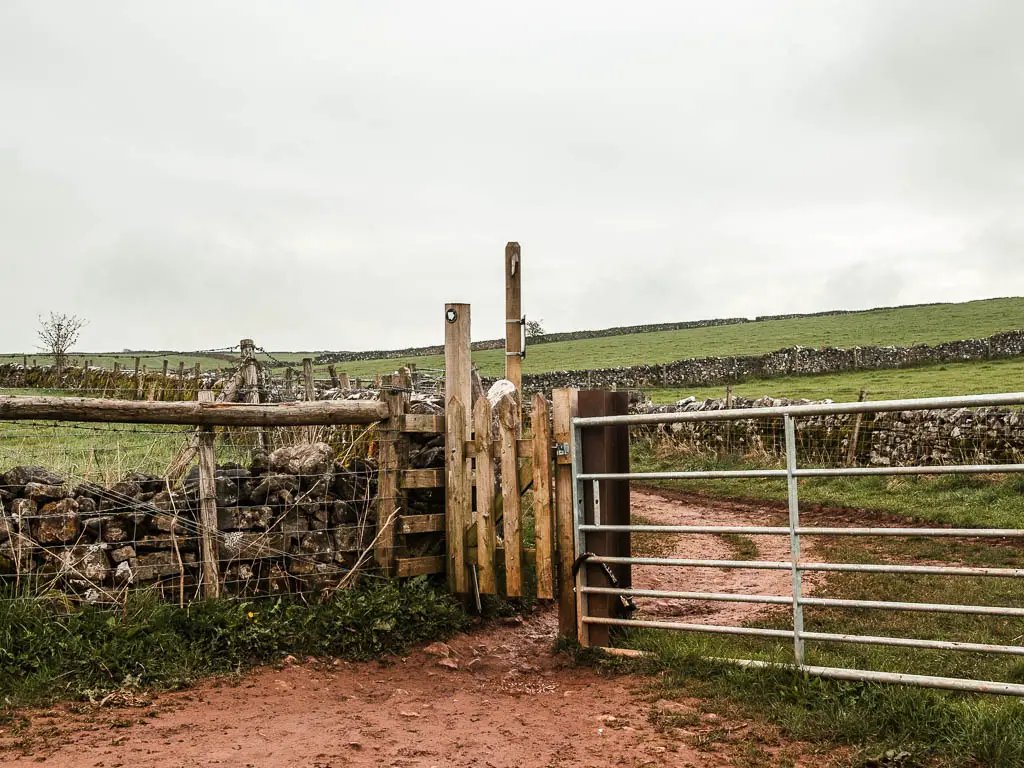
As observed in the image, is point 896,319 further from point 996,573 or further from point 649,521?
point 996,573

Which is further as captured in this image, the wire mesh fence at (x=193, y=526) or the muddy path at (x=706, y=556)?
the muddy path at (x=706, y=556)

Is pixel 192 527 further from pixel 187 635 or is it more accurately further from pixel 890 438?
pixel 890 438

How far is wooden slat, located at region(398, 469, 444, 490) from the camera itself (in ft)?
24.3

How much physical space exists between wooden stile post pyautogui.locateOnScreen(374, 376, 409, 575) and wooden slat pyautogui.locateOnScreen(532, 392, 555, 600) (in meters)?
1.38

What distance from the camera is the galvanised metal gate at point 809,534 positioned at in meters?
4.88

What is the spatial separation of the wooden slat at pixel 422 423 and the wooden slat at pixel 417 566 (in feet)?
3.55

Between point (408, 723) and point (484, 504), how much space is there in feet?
7.21

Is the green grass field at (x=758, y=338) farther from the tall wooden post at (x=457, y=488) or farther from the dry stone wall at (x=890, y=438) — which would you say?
the tall wooden post at (x=457, y=488)

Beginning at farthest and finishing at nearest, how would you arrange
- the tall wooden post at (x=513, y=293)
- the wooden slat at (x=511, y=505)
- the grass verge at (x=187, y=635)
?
the tall wooden post at (x=513, y=293)
the wooden slat at (x=511, y=505)
the grass verge at (x=187, y=635)

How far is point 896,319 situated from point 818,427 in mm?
37421

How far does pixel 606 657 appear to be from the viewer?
6328mm

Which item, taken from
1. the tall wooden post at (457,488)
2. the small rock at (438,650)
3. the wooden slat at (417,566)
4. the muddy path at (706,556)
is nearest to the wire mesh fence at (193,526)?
the wooden slat at (417,566)

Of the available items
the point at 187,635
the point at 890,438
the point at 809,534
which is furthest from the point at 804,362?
the point at 187,635

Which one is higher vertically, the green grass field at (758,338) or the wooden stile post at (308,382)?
the green grass field at (758,338)
